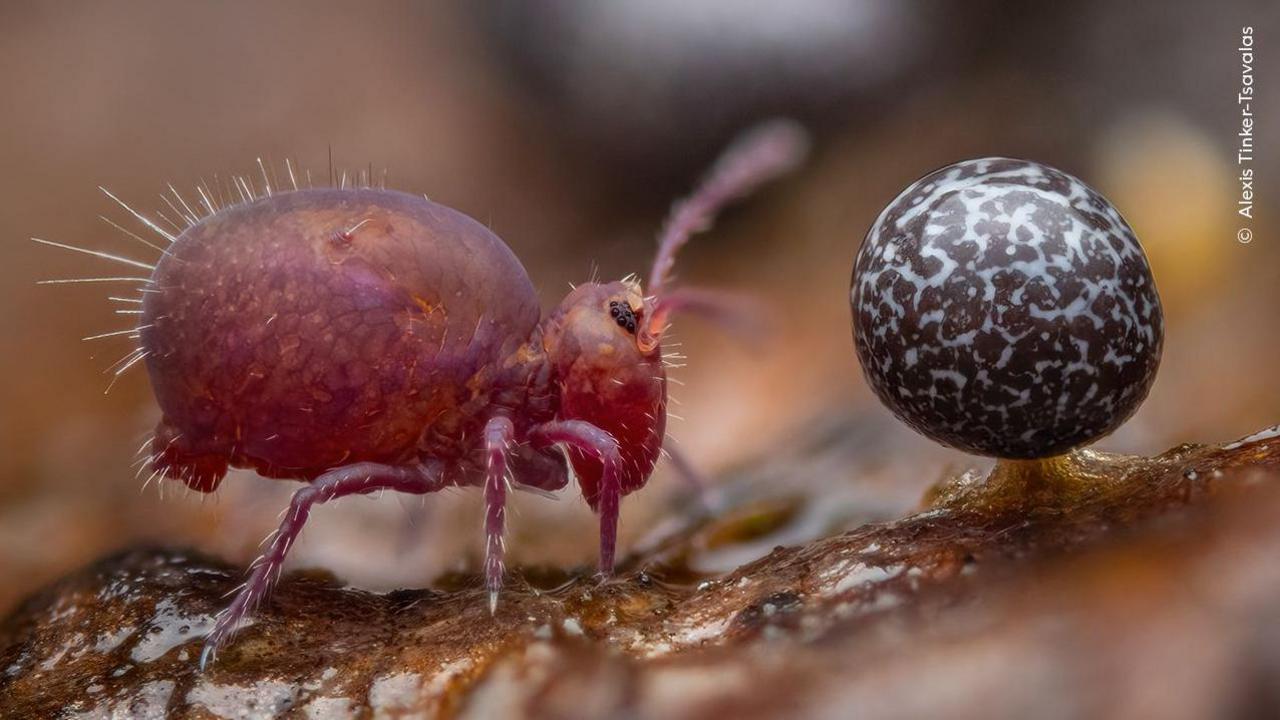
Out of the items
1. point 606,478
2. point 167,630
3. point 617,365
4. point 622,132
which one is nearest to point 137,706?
point 167,630

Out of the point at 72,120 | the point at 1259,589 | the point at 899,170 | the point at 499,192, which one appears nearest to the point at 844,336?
the point at 899,170

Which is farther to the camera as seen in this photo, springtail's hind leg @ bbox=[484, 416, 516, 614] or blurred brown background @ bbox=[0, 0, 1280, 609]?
blurred brown background @ bbox=[0, 0, 1280, 609]

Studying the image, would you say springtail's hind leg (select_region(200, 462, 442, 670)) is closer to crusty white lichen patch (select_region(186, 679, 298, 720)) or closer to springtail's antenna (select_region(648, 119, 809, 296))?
crusty white lichen patch (select_region(186, 679, 298, 720))

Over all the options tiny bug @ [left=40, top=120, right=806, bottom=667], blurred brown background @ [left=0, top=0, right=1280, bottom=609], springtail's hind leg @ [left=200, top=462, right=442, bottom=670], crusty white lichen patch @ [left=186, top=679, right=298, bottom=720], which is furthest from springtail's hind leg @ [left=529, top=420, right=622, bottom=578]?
blurred brown background @ [left=0, top=0, right=1280, bottom=609]

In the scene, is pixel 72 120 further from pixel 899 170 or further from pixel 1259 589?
pixel 1259 589

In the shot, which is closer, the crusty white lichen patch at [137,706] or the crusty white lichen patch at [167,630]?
the crusty white lichen patch at [137,706]

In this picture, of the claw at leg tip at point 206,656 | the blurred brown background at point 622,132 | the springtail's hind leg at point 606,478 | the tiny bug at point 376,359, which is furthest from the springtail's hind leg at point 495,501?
the blurred brown background at point 622,132

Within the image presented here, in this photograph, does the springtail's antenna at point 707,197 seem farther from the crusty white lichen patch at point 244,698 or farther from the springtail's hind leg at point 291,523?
the crusty white lichen patch at point 244,698
